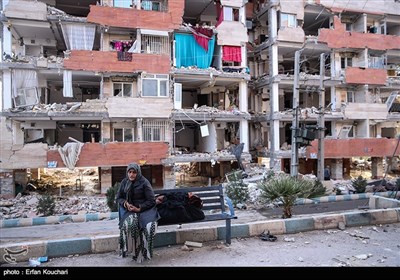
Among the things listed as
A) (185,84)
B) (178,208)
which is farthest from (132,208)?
(185,84)

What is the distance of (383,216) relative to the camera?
7.02m

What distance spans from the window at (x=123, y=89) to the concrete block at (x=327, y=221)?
19.2 meters

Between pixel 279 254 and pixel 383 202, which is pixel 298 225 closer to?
pixel 279 254

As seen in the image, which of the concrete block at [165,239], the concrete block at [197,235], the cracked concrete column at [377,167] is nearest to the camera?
the concrete block at [165,239]

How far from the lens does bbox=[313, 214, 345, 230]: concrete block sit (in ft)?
21.2

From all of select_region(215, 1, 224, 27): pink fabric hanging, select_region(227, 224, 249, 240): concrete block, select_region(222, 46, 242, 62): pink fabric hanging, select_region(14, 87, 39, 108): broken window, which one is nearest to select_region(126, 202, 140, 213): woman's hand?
select_region(227, 224, 249, 240): concrete block

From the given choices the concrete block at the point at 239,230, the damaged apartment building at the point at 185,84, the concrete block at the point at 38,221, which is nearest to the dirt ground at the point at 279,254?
the concrete block at the point at 239,230

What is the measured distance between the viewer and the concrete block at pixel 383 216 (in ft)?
22.7

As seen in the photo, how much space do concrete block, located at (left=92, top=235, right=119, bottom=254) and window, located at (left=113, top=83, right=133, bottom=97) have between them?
1899cm

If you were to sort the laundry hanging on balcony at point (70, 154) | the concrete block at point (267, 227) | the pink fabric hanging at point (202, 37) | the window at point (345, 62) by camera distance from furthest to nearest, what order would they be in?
the window at point (345, 62) < the pink fabric hanging at point (202, 37) < the laundry hanging on balcony at point (70, 154) < the concrete block at point (267, 227)

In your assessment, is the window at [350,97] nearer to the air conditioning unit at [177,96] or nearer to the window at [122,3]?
the air conditioning unit at [177,96]

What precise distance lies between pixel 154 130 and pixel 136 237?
61.2 ft
